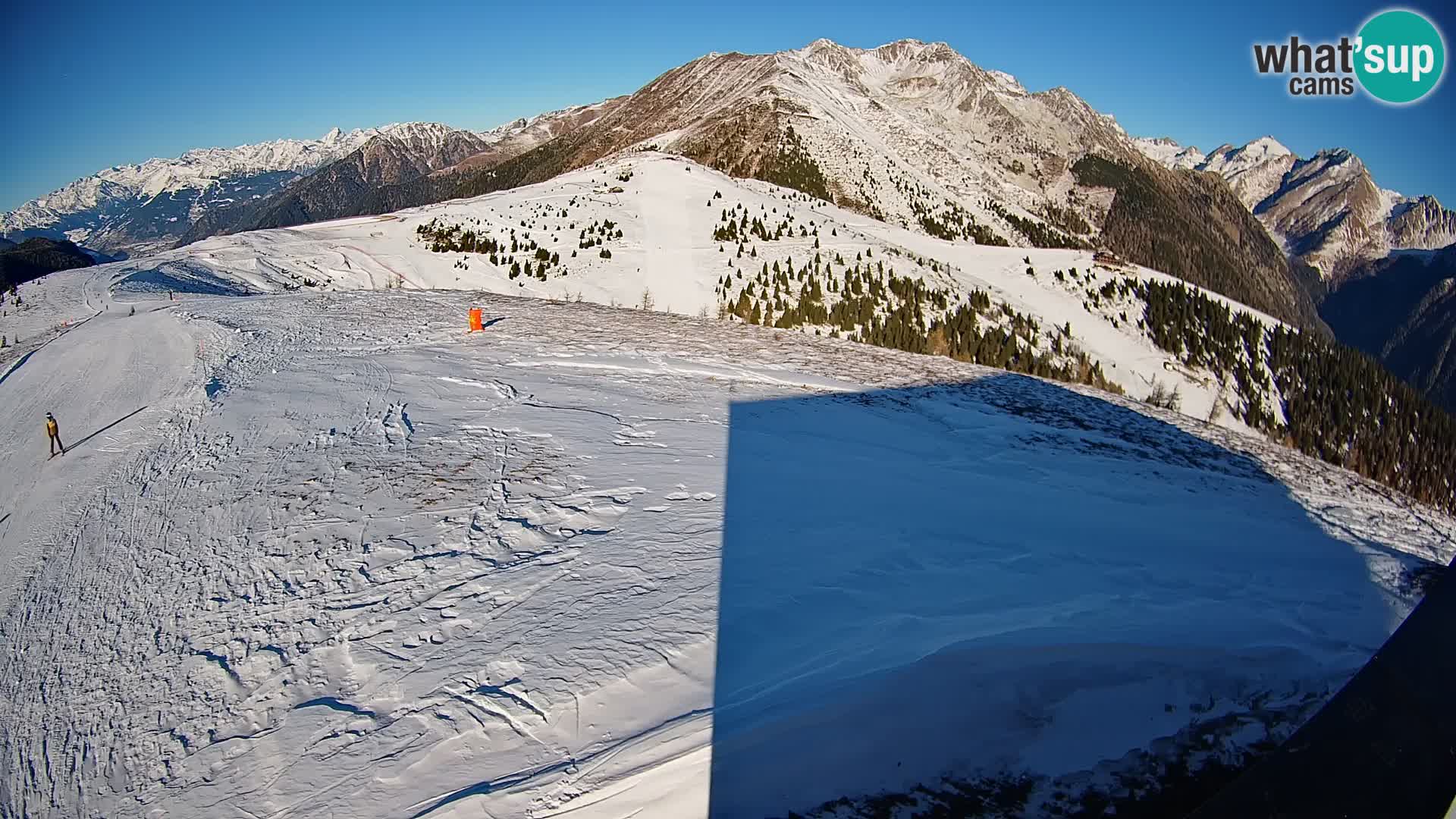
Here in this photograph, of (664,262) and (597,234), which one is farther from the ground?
(597,234)

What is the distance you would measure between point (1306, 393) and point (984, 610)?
30.2 meters

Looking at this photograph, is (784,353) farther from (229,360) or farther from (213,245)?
(213,245)

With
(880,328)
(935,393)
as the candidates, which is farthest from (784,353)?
(880,328)

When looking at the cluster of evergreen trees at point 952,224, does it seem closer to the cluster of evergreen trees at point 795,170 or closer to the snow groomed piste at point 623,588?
the cluster of evergreen trees at point 795,170

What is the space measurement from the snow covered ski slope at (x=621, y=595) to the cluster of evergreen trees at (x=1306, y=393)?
16.8 m

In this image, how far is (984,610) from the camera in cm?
504

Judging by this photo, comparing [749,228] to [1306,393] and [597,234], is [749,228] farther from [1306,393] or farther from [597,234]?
[1306,393]

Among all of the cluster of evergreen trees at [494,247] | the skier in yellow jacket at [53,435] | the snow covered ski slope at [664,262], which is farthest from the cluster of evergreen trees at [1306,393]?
the skier in yellow jacket at [53,435]

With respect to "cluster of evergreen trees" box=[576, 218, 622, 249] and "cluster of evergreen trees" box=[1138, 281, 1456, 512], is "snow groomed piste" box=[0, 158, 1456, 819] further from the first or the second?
"cluster of evergreen trees" box=[1138, 281, 1456, 512]

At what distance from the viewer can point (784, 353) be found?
13.7 m

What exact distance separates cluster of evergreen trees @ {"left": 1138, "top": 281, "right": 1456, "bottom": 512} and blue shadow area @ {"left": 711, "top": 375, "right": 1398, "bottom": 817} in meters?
19.5

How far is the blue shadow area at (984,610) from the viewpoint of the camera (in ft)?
12.6

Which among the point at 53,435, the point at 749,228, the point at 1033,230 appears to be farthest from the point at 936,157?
the point at 53,435

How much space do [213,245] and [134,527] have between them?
23.1 meters
